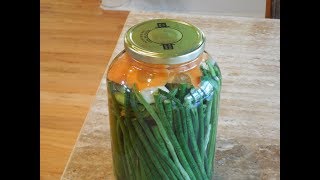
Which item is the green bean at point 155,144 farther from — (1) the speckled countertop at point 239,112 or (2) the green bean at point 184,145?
(1) the speckled countertop at point 239,112

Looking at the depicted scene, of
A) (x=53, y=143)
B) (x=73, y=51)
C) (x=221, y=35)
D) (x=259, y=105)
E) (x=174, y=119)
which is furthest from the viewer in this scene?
(x=73, y=51)

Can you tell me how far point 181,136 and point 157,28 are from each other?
18cm

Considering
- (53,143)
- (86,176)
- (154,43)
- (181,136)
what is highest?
(154,43)

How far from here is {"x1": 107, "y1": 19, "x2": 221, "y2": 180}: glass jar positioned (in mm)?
737

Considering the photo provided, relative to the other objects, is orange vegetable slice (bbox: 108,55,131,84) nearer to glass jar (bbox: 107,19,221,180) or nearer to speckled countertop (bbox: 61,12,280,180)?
glass jar (bbox: 107,19,221,180)

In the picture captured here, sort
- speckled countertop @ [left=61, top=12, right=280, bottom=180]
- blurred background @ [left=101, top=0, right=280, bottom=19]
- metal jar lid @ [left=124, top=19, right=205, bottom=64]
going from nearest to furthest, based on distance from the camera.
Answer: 1. metal jar lid @ [left=124, top=19, right=205, bottom=64]
2. speckled countertop @ [left=61, top=12, right=280, bottom=180]
3. blurred background @ [left=101, top=0, right=280, bottom=19]

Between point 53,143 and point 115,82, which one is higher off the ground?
point 115,82

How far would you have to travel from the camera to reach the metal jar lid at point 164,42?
72 cm

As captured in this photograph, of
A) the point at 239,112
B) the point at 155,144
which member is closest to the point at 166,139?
the point at 155,144

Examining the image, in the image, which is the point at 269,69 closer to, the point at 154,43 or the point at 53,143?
the point at 154,43

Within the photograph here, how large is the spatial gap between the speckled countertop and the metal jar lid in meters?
0.29

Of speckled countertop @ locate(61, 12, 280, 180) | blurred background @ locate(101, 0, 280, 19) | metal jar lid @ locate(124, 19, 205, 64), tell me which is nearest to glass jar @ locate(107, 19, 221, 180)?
metal jar lid @ locate(124, 19, 205, 64)
